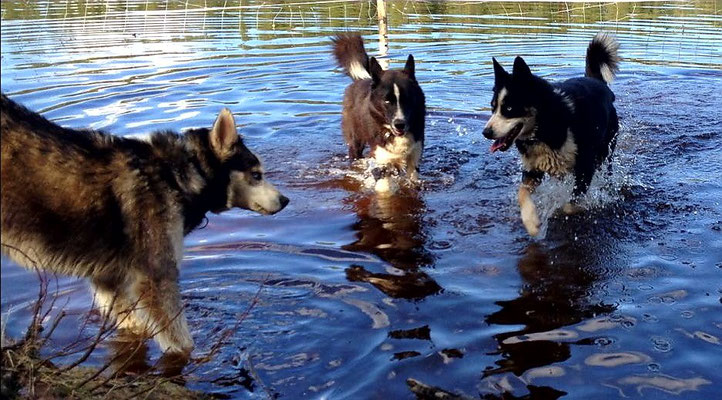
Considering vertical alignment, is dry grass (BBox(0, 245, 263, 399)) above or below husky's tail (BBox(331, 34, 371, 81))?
below

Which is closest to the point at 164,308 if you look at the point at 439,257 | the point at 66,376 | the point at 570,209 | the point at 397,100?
the point at 66,376

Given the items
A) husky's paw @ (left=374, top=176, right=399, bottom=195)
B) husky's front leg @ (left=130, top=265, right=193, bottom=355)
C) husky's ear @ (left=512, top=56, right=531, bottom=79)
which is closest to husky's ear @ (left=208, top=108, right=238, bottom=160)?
husky's front leg @ (left=130, top=265, right=193, bottom=355)

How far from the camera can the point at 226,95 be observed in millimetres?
12891

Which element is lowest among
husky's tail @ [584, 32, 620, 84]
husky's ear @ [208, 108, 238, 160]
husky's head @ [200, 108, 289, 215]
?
husky's head @ [200, 108, 289, 215]

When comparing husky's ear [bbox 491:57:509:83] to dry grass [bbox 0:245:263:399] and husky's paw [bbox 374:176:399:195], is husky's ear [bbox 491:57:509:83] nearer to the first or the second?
husky's paw [bbox 374:176:399:195]

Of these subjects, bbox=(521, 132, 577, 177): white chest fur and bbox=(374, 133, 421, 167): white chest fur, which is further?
bbox=(374, 133, 421, 167): white chest fur

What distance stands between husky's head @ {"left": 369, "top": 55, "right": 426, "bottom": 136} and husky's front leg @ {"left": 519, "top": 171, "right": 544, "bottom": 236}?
165 cm

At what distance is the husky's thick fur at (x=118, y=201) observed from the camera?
153 inches

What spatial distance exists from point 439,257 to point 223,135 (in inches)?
91.2

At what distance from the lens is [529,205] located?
6.49m

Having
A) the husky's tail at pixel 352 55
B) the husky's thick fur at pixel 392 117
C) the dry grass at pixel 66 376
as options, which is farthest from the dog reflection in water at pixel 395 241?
the husky's tail at pixel 352 55

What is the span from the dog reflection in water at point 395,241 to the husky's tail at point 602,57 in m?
2.45

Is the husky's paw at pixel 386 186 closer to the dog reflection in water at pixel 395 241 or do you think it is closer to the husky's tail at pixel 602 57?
the dog reflection in water at pixel 395 241

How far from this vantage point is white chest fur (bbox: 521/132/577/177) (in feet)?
22.4
